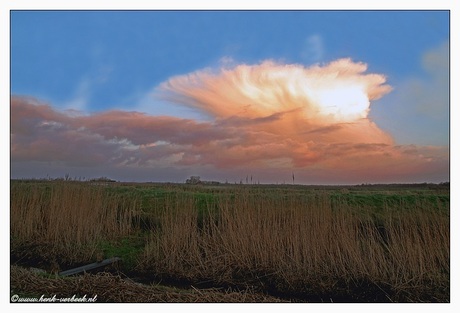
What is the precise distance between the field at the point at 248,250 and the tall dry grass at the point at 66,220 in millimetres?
20

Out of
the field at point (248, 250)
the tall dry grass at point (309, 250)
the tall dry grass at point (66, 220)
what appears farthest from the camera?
the tall dry grass at point (66, 220)

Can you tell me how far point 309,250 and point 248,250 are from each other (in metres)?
0.88

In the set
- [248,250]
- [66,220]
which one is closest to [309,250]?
[248,250]

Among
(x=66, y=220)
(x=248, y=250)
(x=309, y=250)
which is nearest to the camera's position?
(x=309, y=250)

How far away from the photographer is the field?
5145 mm

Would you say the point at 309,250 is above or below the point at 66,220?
below

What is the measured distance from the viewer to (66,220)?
7434 mm

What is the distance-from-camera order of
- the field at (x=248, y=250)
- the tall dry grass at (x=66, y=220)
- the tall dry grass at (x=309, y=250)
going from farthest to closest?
the tall dry grass at (x=66, y=220), the tall dry grass at (x=309, y=250), the field at (x=248, y=250)

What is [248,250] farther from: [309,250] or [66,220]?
[66,220]

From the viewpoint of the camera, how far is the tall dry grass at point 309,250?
211 inches

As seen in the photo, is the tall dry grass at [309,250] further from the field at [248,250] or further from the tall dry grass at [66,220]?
the tall dry grass at [66,220]

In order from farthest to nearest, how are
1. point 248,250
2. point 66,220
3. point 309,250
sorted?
point 66,220, point 248,250, point 309,250

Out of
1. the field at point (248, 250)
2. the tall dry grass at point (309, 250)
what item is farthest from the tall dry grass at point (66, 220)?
the tall dry grass at point (309, 250)
